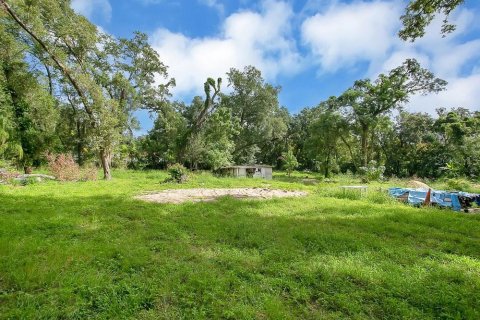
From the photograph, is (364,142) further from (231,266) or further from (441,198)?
(231,266)

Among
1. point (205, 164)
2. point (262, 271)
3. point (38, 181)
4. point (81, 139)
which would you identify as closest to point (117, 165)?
point (81, 139)

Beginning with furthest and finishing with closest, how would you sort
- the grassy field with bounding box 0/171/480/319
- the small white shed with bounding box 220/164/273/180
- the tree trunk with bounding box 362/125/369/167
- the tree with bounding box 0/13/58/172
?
the small white shed with bounding box 220/164/273/180 → the tree trunk with bounding box 362/125/369/167 → the tree with bounding box 0/13/58/172 → the grassy field with bounding box 0/171/480/319

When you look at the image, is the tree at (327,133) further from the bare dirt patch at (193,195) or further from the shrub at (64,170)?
the shrub at (64,170)

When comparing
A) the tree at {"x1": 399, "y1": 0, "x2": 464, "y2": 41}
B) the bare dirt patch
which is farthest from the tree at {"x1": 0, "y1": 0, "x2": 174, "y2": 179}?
the tree at {"x1": 399, "y1": 0, "x2": 464, "y2": 41}

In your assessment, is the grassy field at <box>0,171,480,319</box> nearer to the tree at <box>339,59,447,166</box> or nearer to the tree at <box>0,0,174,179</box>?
the tree at <box>0,0,174,179</box>

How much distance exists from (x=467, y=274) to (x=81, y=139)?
26227mm

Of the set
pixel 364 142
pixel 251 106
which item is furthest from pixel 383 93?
pixel 251 106

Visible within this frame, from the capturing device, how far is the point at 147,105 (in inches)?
1029

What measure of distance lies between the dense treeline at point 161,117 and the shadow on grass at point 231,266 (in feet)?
38.0

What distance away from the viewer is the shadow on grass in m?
2.71

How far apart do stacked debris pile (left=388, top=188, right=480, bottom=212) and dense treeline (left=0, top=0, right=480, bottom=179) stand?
1361 centimetres

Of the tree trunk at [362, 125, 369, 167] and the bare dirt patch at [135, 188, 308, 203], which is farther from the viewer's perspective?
the tree trunk at [362, 125, 369, 167]

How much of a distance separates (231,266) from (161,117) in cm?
2457

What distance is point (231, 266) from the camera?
3.57 meters
